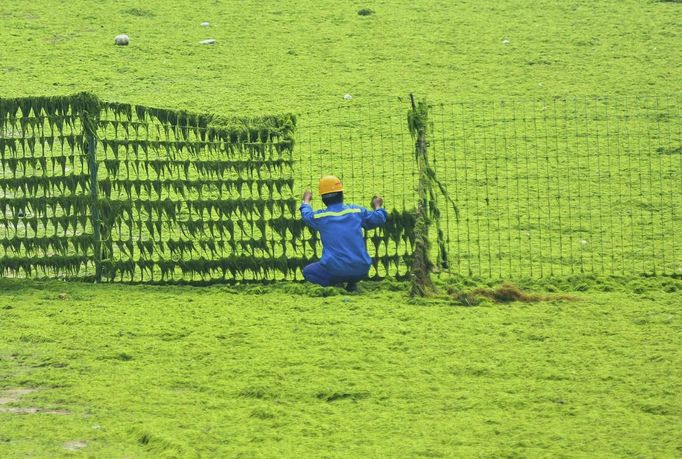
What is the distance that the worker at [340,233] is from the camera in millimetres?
9383

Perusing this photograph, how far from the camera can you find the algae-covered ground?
21.2 ft

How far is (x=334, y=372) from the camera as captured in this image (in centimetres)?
755

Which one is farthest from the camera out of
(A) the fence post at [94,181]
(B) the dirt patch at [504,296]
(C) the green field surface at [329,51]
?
(C) the green field surface at [329,51]

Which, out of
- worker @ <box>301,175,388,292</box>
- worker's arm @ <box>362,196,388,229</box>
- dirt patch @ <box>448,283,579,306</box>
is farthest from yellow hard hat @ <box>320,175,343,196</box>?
dirt patch @ <box>448,283,579,306</box>

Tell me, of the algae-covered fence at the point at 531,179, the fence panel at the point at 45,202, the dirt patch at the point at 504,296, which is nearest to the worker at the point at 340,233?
the algae-covered fence at the point at 531,179

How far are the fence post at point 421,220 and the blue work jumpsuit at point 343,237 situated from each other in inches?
11.8

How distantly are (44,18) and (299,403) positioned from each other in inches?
474

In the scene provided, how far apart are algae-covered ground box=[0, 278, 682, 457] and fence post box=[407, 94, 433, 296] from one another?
0.19m

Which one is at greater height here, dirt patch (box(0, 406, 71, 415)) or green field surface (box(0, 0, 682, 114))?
green field surface (box(0, 0, 682, 114))

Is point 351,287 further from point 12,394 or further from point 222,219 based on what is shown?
point 12,394

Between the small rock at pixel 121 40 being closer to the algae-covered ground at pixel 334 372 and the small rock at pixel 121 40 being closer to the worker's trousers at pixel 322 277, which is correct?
the algae-covered ground at pixel 334 372

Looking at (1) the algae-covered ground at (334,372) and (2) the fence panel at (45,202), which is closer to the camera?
(1) the algae-covered ground at (334,372)

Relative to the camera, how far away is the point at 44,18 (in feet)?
58.2

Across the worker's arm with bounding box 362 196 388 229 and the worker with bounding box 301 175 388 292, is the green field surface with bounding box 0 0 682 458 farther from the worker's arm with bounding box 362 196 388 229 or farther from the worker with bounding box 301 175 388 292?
the worker's arm with bounding box 362 196 388 229
